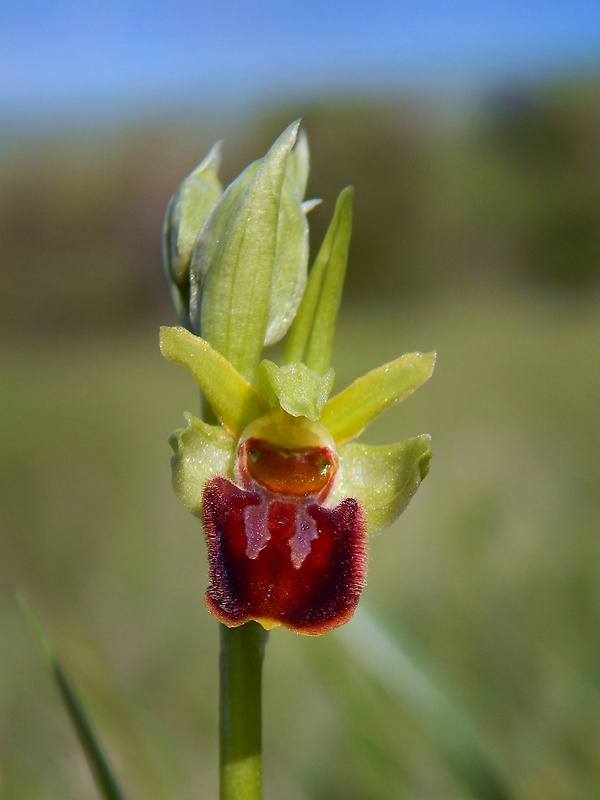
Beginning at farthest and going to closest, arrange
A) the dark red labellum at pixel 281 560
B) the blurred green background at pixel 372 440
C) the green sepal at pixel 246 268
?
the blurred green background at pixel 372 440
the green sepal at pixel 246 268
the dark red labellum at pixel 281 560

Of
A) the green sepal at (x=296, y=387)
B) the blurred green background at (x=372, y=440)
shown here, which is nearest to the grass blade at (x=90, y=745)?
the blurred green background at (x=372, y=440)

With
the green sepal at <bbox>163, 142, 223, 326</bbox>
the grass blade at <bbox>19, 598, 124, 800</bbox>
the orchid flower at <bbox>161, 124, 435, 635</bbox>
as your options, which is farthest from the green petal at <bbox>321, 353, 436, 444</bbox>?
the grass blade at <bbox>19, 598, 124, 800</bbox>

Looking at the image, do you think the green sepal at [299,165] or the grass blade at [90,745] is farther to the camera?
the green sepal at [299,165]

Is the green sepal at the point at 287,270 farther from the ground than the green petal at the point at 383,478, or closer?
farther from the ground

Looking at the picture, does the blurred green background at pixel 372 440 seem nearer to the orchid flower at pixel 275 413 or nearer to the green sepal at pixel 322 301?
the orchid flower at pixel 275 413

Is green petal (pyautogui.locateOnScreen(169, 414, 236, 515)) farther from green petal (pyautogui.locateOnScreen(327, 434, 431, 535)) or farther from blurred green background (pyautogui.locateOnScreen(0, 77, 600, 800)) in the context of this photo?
blurred green background (pyautogui.locateOnScreen(0, 77, 600, 800))

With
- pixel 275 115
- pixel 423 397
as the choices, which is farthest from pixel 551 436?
pixel 275 115

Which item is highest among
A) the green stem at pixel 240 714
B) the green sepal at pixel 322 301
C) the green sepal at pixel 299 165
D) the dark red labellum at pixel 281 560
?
the green sepal at pixel 299 165
